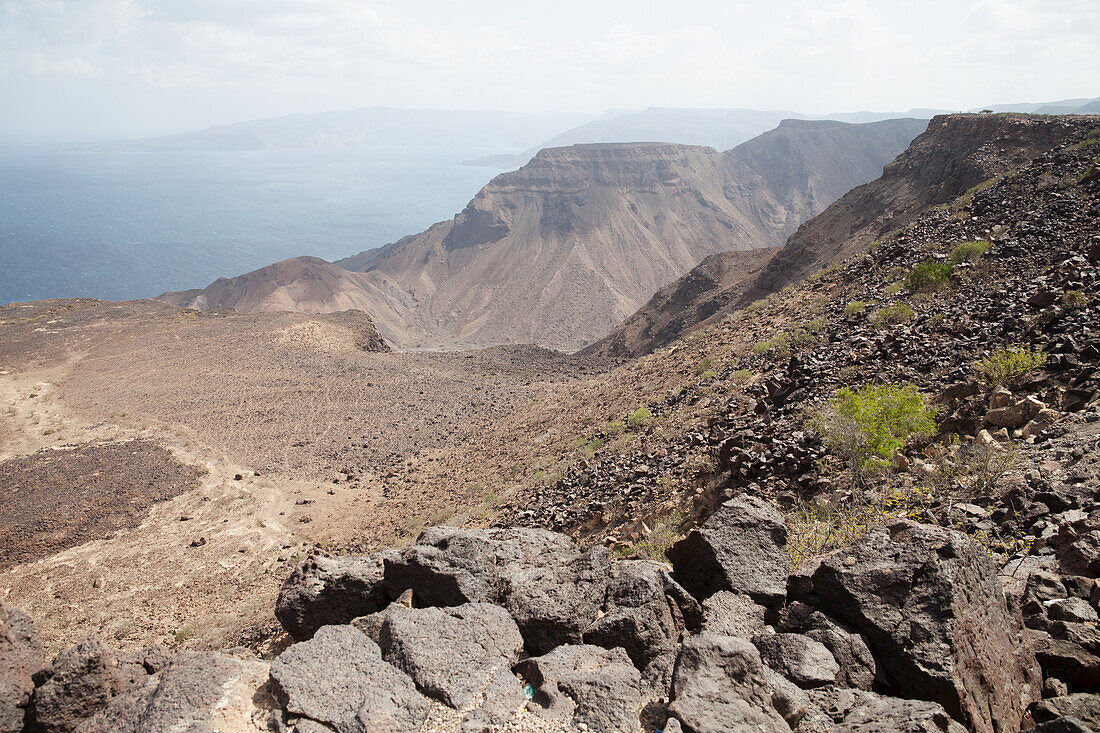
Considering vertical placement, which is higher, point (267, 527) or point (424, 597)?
point (424, 597)

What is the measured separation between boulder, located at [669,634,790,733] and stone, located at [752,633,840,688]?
0.22 meters

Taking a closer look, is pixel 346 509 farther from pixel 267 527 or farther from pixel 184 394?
pixel 184 394

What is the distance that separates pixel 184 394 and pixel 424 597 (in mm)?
24442

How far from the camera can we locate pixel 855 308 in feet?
50.1

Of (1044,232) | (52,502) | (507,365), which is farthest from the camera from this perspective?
(507,365)

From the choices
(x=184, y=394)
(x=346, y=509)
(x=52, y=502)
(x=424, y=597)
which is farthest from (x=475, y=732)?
(x=184, y=394)

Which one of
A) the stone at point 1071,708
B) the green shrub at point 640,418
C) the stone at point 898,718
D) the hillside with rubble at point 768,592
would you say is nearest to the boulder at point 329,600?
the hillside with rubble at point 768,592

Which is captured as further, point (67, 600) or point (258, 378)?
point (258, 378)

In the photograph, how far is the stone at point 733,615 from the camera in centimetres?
487

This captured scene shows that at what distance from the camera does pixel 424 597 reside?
19.6ft

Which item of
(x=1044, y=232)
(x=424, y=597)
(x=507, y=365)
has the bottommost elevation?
(x=507, y=365)

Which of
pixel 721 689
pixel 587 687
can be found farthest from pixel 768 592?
pixel 587 687

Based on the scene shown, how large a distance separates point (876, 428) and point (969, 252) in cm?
1012

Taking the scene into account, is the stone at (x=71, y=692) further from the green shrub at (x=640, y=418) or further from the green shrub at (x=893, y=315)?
the green shrub at (x=893, y=315)
